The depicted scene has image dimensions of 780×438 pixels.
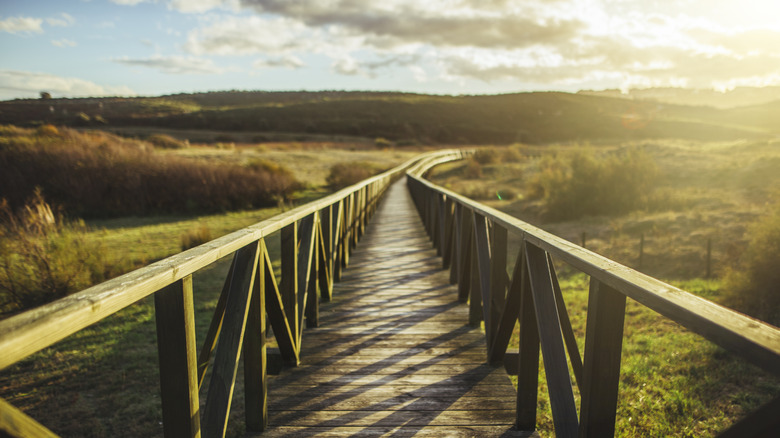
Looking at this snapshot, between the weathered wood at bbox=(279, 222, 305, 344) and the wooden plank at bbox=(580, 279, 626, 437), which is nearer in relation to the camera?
the wooden plank at bbox=(580, 279, 626, 437)

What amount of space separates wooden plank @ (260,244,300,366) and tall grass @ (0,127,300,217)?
1390cm

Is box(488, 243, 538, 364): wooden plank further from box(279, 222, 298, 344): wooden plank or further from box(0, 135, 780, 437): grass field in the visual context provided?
box(279, 222, 298, 344): wooden plank

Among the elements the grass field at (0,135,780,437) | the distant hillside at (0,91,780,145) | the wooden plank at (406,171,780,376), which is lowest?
the grass field at (0,135,780,437)

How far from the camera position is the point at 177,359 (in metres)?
1.62

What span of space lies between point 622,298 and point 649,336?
5.21m

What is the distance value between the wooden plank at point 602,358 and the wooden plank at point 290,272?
208 centimetres

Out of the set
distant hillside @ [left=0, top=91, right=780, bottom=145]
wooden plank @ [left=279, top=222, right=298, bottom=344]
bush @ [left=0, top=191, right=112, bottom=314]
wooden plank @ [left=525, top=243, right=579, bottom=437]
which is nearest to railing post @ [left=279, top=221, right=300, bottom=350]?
wooden plank @ [left=279, top=222, right=298, bottom=344]

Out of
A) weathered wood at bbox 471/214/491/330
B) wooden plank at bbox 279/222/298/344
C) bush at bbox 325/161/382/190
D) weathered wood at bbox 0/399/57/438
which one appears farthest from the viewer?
bush at bbox 325/161/382/190

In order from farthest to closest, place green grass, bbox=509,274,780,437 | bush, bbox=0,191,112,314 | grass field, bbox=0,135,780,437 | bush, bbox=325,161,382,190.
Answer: bush, bbox=325,161,382,190
bush, bbox=0,191,112,314
grass field, bbox=0,135,780,437
green grass, bbox=509,274,780,437

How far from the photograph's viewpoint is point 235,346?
2059mm

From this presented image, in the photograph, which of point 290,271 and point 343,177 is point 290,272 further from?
point 343,177

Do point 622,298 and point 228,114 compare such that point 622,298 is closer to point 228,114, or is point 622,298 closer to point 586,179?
point 586,179

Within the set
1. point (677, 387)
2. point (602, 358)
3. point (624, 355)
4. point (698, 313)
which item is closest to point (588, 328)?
point (602, 358)

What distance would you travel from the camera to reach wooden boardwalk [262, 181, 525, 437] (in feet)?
8.66
